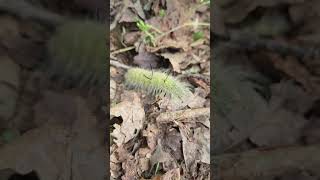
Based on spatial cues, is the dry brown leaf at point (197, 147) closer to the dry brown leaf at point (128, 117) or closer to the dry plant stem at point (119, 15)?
the dry brown leaf at point (128, 117)

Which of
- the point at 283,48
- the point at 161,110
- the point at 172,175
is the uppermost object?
the point at 283,48

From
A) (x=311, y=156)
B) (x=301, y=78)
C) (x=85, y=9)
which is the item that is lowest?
(x=311, y=156)

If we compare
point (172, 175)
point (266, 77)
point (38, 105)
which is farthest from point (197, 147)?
point (38, 105)

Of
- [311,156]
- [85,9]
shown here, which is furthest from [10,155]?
[311,156]

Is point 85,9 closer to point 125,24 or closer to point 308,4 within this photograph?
point 125,24

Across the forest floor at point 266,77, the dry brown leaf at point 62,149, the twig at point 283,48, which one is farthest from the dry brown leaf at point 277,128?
the dry brown leaf at point 62,149

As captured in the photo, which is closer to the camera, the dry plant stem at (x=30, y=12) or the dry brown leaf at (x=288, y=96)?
the dry plant stem at (x=30, y=12)

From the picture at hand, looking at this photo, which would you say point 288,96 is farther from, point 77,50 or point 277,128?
point 77,50
